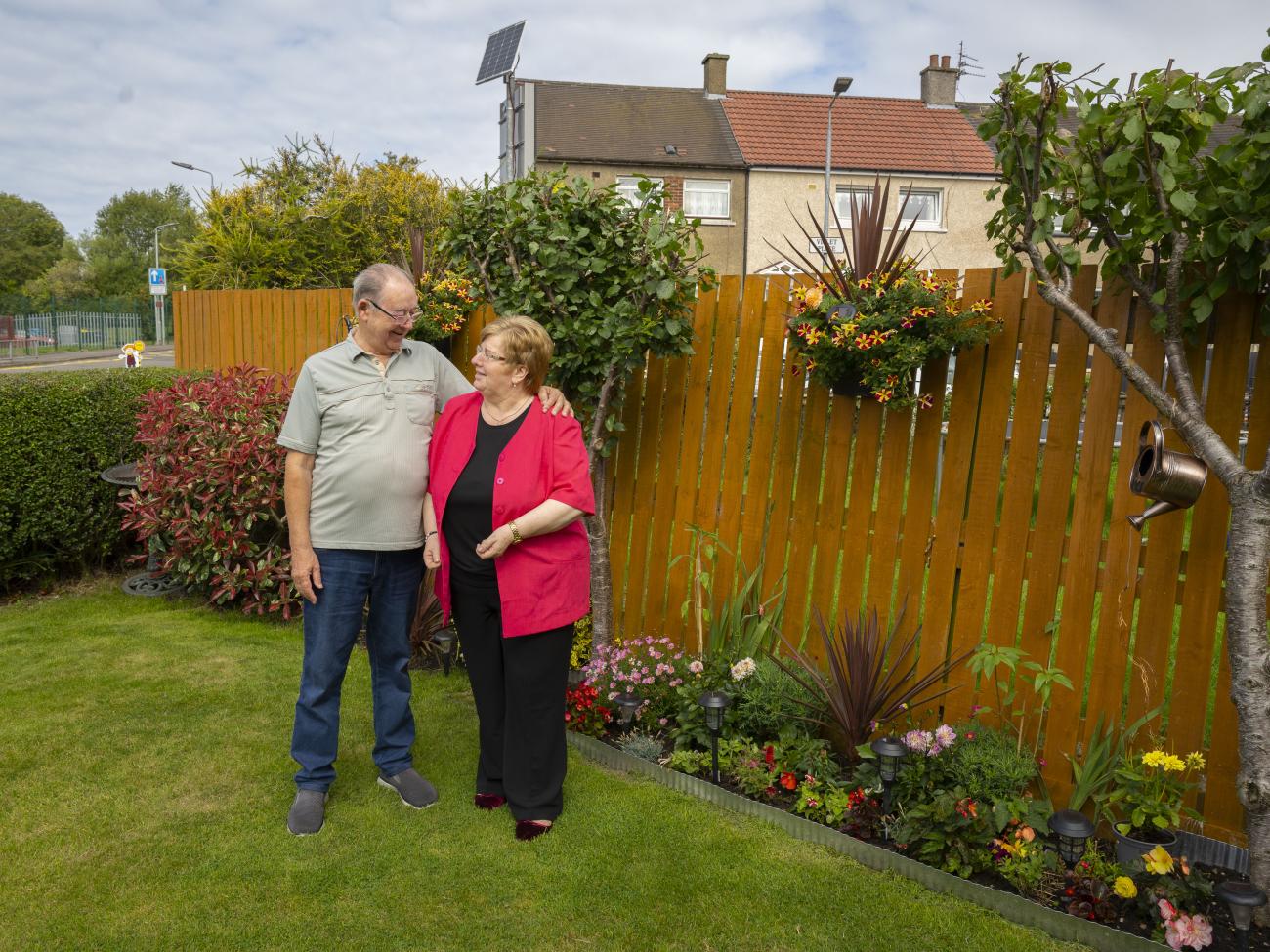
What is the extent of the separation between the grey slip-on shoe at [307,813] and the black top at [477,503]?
0.99 m

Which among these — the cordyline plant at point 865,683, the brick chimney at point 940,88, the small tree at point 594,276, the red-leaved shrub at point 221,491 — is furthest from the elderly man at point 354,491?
the brick chimney at point 940,88

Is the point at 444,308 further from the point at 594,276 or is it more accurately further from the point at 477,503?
the point at 477,503

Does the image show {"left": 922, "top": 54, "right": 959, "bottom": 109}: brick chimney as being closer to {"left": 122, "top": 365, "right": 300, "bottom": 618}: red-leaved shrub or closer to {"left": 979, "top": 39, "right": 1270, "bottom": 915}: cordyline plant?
{"left": 122, "top": 365, "right": 300, "bottom": 618}: red-leaved shrub

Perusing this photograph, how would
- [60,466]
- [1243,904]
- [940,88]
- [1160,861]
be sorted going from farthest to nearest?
[940,88], [60,466], [1160,861], [1243,904]

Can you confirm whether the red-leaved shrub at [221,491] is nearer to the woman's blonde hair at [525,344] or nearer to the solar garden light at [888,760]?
the woman's blonde hair at [525,344]

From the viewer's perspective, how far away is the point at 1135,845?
2.86 m

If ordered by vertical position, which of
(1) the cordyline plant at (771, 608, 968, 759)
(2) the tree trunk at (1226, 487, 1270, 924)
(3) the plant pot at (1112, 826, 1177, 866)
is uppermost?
(2) the tree trunk at (1226, 487, 1270, 924)

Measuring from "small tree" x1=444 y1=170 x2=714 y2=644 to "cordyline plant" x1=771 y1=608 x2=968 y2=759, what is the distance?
147 cm

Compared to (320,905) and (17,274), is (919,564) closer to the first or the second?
(320,905)

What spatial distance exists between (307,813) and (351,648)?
61 centimetres

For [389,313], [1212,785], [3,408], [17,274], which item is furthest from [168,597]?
[17,274]

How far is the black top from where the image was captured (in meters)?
3.30

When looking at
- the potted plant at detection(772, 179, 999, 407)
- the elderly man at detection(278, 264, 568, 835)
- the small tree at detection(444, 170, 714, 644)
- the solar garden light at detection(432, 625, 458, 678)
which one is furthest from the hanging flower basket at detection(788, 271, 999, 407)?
the solar garden light at detection(432, 625, 458, 678)

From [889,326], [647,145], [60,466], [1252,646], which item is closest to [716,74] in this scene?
[647,145]
